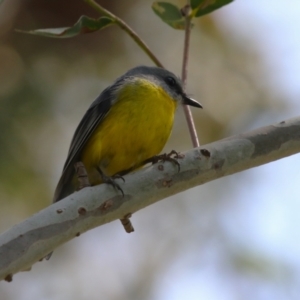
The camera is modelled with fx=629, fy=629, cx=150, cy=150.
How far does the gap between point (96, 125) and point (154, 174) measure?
1.41 meters

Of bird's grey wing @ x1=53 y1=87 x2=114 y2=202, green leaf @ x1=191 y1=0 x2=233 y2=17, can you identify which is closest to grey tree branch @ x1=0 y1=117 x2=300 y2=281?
green leaf @ x1=191 y1=0 x2=233 y2=17

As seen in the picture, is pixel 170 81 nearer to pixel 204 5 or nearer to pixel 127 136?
pixel 127 136

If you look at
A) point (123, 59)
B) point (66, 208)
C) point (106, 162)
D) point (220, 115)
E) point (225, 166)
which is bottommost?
point (220, 115)

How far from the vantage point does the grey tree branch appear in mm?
2398

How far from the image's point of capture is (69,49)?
8.30 metres

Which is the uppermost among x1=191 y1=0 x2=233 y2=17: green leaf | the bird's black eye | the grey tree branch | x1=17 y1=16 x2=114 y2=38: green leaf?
x1=17 y1=16 x2=114 y2=38: green leaf

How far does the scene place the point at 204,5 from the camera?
12.0ft

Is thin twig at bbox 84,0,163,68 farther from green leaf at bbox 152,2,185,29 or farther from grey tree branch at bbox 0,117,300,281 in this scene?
grey tree branch at bbox 0,117,300,281

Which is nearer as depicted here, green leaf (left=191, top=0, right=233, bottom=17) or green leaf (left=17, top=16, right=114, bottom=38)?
green leaf (left=17, top=16, right=114, bottom=38)

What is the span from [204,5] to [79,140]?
1171 millimetres

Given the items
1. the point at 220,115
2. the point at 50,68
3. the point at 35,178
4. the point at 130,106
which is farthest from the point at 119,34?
the point at 130,106

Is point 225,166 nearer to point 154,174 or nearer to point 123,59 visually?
point 154,174

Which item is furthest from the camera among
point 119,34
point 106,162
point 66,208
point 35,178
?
point 119,34

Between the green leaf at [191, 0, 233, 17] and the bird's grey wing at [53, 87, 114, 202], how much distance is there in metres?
0.92
